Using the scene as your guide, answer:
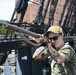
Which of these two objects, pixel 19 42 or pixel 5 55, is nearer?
pixel 19 42

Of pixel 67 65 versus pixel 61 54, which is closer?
pixel 61 54

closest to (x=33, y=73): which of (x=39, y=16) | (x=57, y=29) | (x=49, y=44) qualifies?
(x=57, y=29)

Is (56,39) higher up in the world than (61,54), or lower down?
higher up

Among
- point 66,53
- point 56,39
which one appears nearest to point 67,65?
point 66,53

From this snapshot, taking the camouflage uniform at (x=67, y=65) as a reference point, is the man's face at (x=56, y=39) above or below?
above

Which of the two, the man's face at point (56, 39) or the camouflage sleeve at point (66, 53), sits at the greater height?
the man's face at point (56, 39)

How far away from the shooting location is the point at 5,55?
4.95 metres

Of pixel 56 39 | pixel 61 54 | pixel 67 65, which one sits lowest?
pixel 67 65

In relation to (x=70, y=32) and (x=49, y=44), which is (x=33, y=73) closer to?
(x=49, y=44)

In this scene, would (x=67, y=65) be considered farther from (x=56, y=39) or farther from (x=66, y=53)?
(x=56, y=39)

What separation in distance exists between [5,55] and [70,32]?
298 cm

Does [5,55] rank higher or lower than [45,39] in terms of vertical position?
lower

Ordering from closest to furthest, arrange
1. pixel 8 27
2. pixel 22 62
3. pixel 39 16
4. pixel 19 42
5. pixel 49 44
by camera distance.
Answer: pixel 8 27
pixel 49 44
pixel 19 42
pixel 22 62
pixel 39 16

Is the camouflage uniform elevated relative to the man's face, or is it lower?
lower
